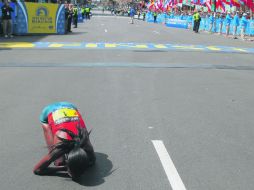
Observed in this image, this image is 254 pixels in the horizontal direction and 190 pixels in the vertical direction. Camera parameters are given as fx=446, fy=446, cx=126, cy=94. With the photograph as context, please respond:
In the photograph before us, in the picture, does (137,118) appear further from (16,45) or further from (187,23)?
(187,23)

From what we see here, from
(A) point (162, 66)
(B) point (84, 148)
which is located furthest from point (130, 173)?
(A) point (162, 66)

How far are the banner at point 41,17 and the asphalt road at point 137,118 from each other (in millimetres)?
10241

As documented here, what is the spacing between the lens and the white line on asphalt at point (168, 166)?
460 centimetres

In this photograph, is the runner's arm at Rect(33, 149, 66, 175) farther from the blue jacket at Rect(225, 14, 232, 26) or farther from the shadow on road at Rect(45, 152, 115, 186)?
the blue jacket at Rect(225, 14, 232, 26)

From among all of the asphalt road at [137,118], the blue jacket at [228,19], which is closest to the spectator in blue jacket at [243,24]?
the blue jacket at [228,19]

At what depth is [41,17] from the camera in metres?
24.7

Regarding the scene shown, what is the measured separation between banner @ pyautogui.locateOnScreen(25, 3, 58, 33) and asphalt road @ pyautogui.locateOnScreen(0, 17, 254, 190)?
33.6ft

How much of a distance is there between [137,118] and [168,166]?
222cm

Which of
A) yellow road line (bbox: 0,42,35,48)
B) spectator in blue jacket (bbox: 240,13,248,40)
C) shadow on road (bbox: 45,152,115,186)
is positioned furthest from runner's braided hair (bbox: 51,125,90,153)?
spectator in blue jacket (bbox: 240,13,248,40)

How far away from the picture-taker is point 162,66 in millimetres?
13742

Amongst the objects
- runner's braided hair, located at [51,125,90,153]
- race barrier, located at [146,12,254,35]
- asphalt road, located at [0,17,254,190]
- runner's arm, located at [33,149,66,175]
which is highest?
runner's braided hair, located at [51,125,90,153]

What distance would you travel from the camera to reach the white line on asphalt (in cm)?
460

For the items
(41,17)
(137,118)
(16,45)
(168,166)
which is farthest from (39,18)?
(168,166)

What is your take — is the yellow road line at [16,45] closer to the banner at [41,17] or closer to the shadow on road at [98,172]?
the banner at [41,17]
